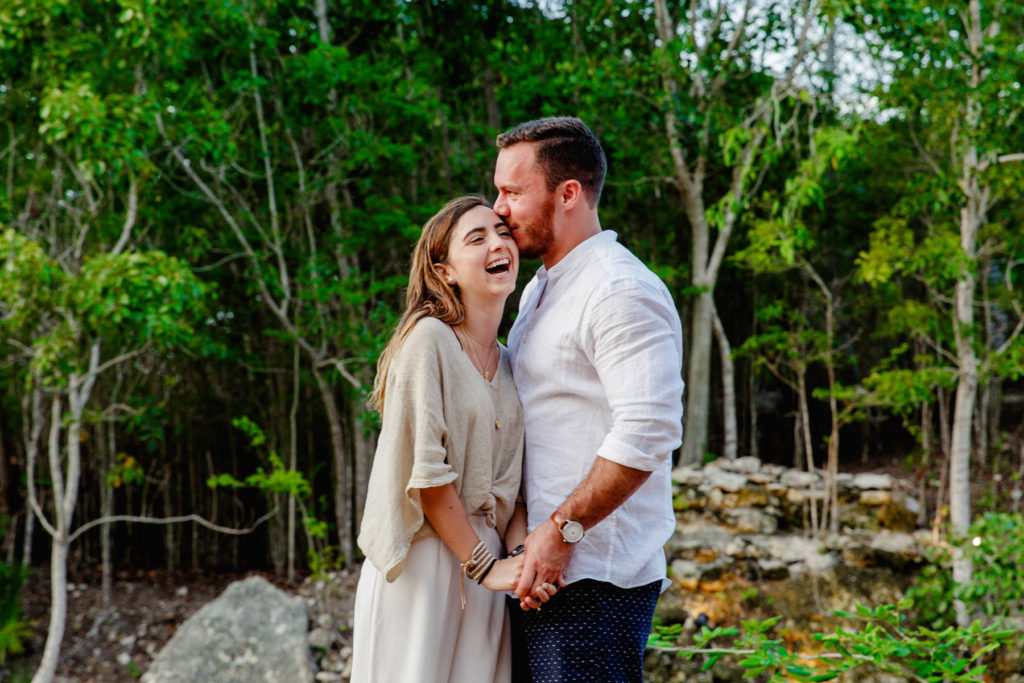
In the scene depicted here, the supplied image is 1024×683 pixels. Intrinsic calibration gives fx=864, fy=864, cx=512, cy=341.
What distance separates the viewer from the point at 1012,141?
5.55 metres

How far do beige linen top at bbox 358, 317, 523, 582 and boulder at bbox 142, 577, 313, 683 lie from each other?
4.00 meters

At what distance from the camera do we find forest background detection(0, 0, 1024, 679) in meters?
4.90

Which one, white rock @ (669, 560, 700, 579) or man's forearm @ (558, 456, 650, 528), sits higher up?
man's forearm @ (558, 456, 650, 528)

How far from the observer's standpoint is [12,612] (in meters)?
5.82

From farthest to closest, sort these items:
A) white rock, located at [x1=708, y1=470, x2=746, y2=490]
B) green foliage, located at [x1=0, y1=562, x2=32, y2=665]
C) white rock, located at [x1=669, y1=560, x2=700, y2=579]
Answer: white rock, located at [x1=708, y1=470, x2=746, y2=490], white rock, located at [x1=669, y1=560, x2=700, y2=579], green foliage, located at [x1=0, y1=562, x2=32, y2=665]

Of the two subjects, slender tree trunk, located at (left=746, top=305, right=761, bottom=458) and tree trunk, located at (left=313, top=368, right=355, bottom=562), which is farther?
slender tree trunk, located at (left=746, top=305, right=761, bottom=458)

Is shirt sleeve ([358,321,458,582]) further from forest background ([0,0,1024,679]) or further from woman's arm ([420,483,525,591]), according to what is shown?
forest background ([0,0,1024,679])

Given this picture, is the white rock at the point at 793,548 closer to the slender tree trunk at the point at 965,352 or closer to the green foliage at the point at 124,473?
the slender tree trunk at the point at 965,352

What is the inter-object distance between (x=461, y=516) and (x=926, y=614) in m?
4.53

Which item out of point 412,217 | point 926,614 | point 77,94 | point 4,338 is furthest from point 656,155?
point 4,338

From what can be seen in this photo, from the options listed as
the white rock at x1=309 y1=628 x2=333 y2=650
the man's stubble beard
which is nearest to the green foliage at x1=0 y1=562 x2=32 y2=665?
the white rock at x1=309 y1=628 x2=333 y2=650

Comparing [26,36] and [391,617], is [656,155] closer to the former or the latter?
[26,36]

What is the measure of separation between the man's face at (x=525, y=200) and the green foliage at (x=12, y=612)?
5.46m

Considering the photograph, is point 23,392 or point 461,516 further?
point 23,392
